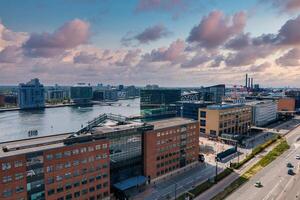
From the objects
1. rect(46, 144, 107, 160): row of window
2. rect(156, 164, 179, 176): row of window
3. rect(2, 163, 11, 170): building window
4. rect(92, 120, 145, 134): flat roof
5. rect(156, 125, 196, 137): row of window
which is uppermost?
rect(92, 120, 145, 134): flat roof

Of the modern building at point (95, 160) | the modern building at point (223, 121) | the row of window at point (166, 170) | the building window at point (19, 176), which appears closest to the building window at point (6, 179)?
the modern building at point (95, 160)

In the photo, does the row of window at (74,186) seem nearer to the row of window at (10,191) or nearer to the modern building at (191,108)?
the row of window at (10,191)

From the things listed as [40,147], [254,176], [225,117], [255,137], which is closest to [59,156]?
[40,147]

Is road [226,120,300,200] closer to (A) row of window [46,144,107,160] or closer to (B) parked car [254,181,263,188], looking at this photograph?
(B) parked car [254,181,263,188]

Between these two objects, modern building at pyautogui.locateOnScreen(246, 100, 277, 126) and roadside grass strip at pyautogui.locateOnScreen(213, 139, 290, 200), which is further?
modern building at pyautogui.locateOnScreen(246, 100, 277, 126)

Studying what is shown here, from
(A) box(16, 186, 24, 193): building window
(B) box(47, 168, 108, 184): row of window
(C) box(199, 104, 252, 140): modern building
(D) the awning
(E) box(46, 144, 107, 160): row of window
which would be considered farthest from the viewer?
(C) box(199, 104, 252, 140): modern building

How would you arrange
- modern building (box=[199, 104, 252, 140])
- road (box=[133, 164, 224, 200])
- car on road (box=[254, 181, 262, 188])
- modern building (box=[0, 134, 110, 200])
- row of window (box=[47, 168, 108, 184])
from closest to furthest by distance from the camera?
modern building (box=[0, 134, 110, 200])
row of window (box=[47, 168, 108, 184])
road (box=[133, 164, 224, 200])
car on road (box=[254, 181, 262, 188])
modern building (box=[199, 104, 252, 140])

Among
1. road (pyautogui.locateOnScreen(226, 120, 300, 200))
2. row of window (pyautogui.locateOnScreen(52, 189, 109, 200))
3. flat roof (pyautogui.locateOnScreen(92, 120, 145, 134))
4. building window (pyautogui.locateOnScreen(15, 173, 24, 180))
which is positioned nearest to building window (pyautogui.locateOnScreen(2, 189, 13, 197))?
building window (pyautogui.locateOnScreen(15, 173, 24, 180))
